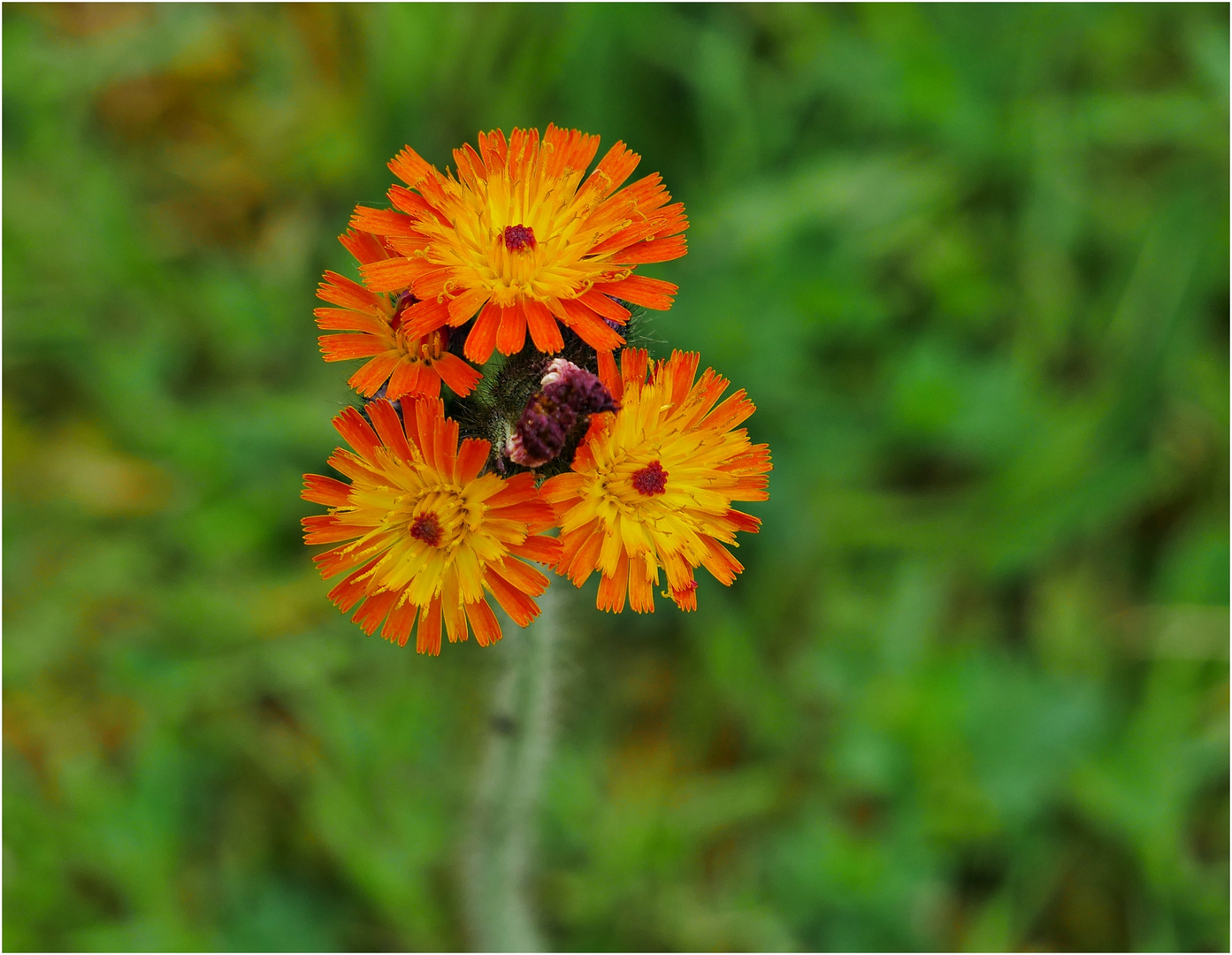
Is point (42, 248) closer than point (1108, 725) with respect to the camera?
No

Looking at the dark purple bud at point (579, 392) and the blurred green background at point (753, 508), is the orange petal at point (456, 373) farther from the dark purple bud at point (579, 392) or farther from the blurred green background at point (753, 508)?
the blurred green background at point (753, 508)

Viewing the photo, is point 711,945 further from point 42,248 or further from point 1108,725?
point 42,248

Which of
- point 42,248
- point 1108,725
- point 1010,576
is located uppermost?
point 42,248

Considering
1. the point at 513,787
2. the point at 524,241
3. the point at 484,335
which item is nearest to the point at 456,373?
the point at 484,335

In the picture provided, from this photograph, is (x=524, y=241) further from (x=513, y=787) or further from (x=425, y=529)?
(x=513, y=787)

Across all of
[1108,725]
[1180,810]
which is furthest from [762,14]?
[1180,810]

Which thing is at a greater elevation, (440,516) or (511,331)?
(511,331)

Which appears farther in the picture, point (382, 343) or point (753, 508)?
point (753, 508)

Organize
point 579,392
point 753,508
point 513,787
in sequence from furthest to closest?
point 753,508 → point 513,787 → point 579,392
